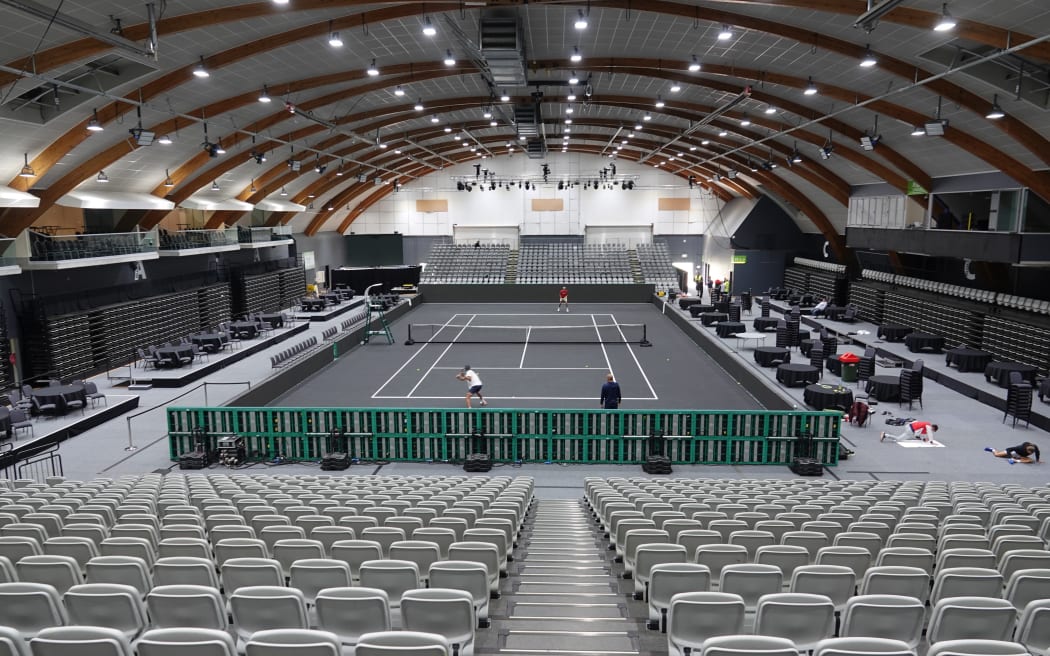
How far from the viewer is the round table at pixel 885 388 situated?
2117cm

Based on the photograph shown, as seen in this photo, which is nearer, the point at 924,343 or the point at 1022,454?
the point at 1022,454

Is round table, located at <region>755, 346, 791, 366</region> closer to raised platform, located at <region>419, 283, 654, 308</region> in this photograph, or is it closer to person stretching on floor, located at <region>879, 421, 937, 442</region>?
person stretching on floor, located at <region>879, 421, 937, 442</region>

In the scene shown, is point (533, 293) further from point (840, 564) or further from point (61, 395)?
point (840, 564)

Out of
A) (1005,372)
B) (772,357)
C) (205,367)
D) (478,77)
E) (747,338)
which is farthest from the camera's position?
(747,338)

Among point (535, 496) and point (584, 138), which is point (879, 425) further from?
point (584, 138)

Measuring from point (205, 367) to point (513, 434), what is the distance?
15.8 m

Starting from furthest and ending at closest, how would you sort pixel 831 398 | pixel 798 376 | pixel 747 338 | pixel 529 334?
pixel 529 334, pixel 747 338, pixel 798 376, pixel 831 398

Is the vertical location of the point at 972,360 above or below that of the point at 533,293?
below

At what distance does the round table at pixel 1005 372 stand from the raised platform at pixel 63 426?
90.5ft

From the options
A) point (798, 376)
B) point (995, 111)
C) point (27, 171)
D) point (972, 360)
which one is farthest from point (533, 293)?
point (995, 111)

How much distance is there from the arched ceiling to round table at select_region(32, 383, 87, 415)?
6.79 metres

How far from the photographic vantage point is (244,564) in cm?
564

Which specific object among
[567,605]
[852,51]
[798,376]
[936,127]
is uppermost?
[852,51]

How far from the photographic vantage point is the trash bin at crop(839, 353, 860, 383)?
24.0 metres
